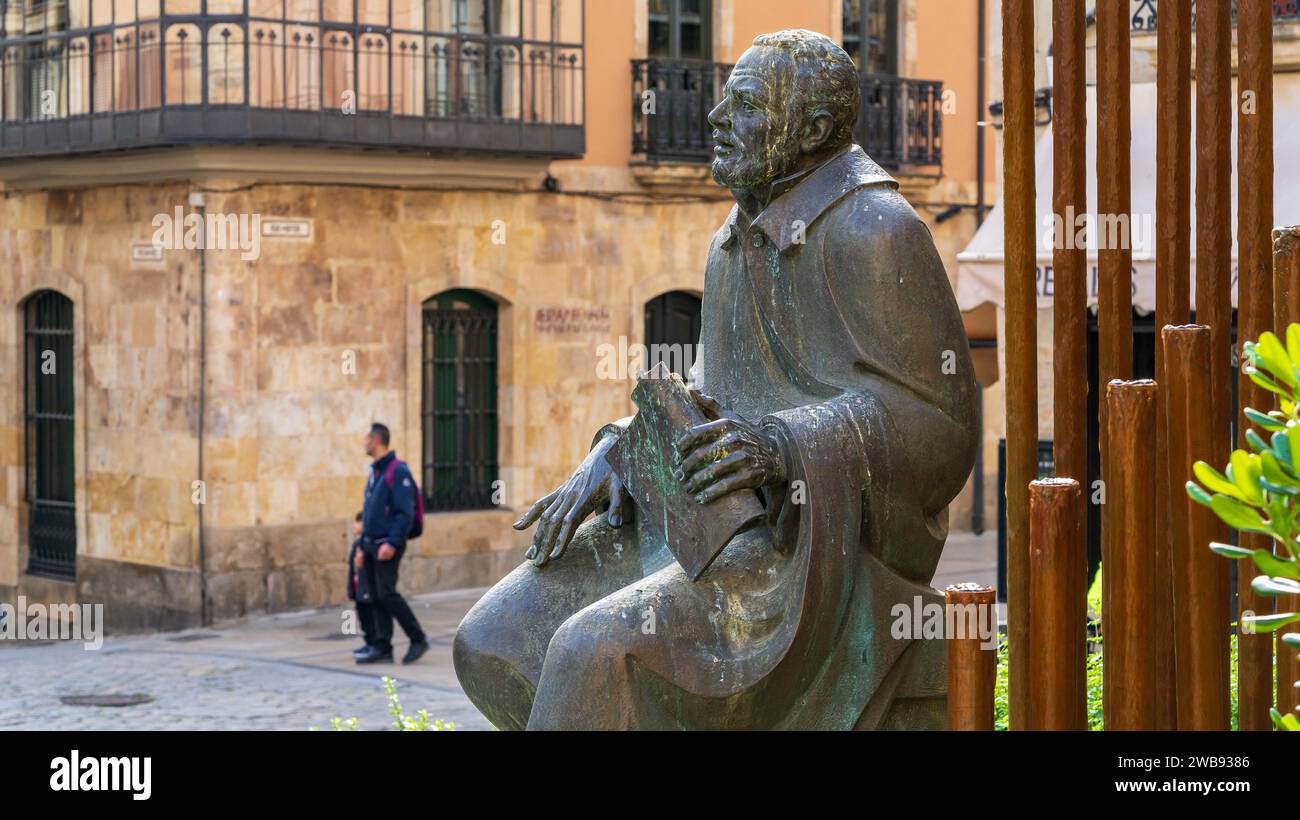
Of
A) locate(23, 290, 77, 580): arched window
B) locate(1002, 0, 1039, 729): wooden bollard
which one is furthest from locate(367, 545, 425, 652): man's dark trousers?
locate(1002, 0, 1039, 729): wooden bollard

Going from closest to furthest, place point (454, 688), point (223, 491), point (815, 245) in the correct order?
point (815, 245) < point (454, 688) < point (223, 491)

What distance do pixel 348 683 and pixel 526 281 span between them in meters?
6.45

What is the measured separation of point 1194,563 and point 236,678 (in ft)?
36.6

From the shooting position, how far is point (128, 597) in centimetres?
1769

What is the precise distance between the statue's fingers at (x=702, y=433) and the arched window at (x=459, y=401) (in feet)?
48.1

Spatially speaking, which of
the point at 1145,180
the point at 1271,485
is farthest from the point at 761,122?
the point at 1145,180

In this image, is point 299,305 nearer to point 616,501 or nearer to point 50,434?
point 50,434

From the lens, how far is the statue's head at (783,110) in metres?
4.51

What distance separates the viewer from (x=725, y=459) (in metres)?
4.14

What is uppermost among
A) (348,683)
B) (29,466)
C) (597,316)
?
(597,316)

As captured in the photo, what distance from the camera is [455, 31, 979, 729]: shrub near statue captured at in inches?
164
